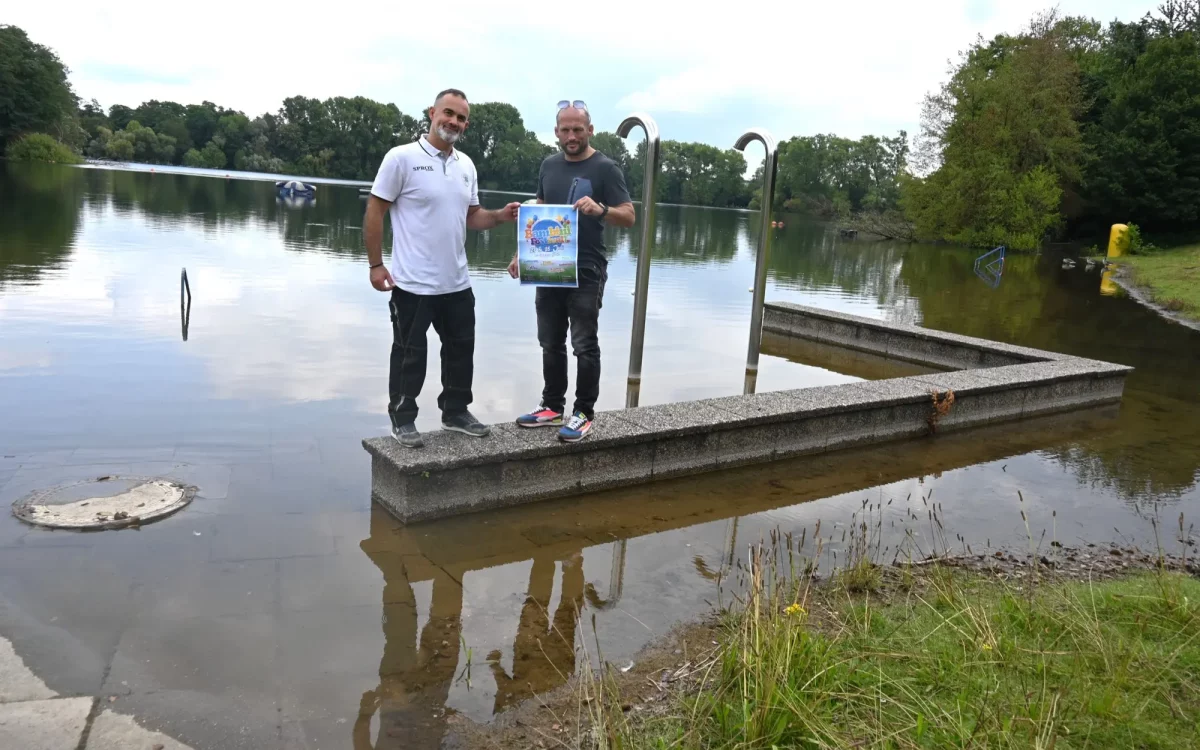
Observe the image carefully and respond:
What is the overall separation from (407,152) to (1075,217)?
54541 millimetres

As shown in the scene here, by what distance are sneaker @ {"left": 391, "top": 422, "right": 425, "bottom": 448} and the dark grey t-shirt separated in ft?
4.59

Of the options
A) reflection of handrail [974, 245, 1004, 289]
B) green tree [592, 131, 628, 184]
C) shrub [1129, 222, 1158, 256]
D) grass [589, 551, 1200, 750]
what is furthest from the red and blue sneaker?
shrub [1129, 222, 1158, 256]

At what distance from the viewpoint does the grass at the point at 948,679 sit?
2830 mm

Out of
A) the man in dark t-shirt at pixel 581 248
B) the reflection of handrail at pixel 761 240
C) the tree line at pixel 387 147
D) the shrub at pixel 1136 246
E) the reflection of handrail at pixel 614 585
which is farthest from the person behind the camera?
the tree line at pixel 387 147

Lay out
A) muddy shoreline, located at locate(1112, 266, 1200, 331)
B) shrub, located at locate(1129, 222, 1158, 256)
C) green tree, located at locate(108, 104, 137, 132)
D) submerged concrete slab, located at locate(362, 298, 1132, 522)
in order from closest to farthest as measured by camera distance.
→ 1. submerged concrete slab, located at locate(362, 298, 1132, 522)
2. muddy shoreline, located at locate(1112, 266, 1200, 331)
3. shrub, located at locate(1129, 222, 1158, 256)
4. green tree, located at locate(108, 104, 137, 132)

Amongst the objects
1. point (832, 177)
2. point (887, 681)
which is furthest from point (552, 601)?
point (832, 177)

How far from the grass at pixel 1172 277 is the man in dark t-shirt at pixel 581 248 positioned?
678 inches

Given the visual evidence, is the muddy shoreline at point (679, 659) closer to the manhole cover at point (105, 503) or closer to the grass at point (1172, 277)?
the manhole cover at point (105, 503)

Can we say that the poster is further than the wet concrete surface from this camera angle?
Yes

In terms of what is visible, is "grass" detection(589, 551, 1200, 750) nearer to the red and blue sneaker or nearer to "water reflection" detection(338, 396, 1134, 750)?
"water reflection" detection(338, 396, 1134, 750)

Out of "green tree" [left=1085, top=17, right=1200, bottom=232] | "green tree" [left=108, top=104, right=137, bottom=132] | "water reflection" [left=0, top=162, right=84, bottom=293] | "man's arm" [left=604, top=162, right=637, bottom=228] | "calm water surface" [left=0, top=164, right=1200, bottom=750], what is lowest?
"calm water surface" [left=0, top=164, right=1200, bottom=750]

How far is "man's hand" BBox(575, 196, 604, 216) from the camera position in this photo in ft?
17.1

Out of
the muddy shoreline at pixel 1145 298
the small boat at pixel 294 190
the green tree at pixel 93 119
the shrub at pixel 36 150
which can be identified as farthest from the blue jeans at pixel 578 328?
the green tree at pixel 93 119

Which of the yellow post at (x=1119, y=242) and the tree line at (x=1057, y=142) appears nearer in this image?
the yellow post at (x=1119, y=242)
